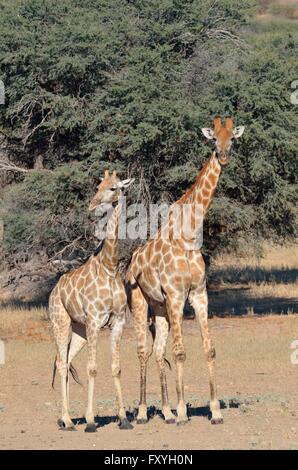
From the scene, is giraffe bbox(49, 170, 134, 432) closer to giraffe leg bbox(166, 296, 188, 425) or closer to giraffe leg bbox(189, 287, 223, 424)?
giraffe leg bbox(166, 296, 188, 425)

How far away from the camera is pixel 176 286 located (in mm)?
11625

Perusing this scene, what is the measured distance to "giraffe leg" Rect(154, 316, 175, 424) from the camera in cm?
1191

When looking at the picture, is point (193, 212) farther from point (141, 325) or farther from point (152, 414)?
point (152, 414)

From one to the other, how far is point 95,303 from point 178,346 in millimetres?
1012

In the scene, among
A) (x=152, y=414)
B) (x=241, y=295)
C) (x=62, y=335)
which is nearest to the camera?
(x=62, y=335)

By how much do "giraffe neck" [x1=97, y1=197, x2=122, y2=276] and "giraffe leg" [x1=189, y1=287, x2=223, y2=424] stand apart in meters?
0.92

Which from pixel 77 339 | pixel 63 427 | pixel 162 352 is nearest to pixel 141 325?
pixel 162 352

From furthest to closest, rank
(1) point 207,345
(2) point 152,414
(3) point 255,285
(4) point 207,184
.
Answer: (3) point 255,285 < (2) point 152,414 < (4) point 207,184 < (1) point 207,345

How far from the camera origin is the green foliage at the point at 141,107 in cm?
2105

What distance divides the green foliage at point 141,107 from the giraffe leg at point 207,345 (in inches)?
361

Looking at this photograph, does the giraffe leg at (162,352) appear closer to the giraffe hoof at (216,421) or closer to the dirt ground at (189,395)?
the dirt ground at (189,395)

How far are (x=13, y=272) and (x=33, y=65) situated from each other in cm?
449

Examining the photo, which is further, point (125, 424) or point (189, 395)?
point (189, 395)

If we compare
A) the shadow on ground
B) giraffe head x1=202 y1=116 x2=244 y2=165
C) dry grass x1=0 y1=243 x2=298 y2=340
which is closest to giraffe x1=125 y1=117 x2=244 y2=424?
giraffe head x1=202 y1=116 x2=244 y2=165
